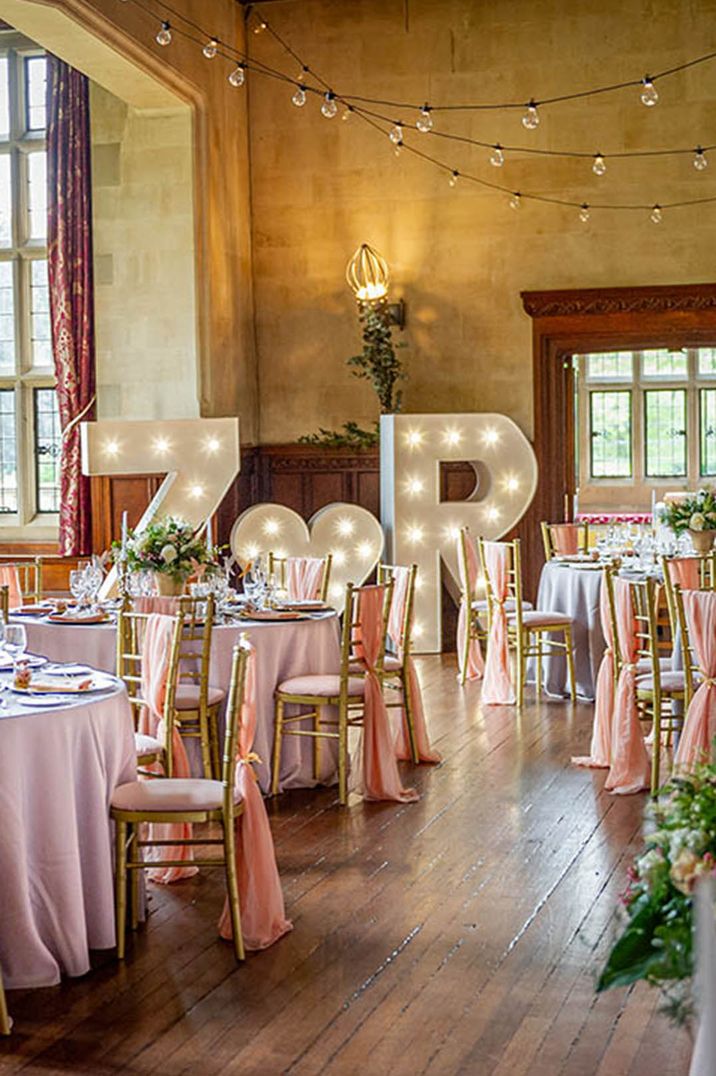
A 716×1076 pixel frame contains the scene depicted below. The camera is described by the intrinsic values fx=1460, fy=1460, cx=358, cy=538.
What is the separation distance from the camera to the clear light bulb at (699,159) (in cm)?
1192

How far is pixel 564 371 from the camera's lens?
1343 cm

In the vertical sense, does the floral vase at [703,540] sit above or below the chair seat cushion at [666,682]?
above

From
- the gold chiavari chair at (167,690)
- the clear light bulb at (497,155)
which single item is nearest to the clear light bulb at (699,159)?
the clear light bulb at (497,155)

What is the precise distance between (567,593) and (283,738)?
10.5 ft

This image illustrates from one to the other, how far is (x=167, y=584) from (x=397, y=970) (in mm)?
3550

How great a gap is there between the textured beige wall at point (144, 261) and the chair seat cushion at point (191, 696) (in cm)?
568

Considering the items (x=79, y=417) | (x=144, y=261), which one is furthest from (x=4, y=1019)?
(x=79, y=417)

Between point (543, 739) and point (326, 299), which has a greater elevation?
point (326, 299)

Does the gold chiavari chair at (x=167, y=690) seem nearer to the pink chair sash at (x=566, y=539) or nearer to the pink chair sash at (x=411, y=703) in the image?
the pink chair sash at (x=411, y=703)

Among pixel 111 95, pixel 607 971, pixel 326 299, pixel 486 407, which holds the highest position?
pixel 111 95

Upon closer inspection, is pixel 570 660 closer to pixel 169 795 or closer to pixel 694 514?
pixel 694 514

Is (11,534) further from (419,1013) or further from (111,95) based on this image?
(419,1013)

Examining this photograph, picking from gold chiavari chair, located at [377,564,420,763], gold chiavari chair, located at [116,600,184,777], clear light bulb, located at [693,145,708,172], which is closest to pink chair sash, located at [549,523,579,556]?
clear light bulb, located at [693,145,708,172]

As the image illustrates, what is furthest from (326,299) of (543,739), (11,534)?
(543,739)
